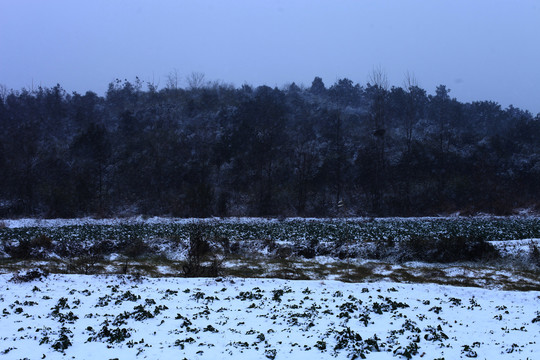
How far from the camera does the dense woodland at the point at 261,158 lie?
53469mm

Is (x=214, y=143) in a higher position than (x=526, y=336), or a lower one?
higher

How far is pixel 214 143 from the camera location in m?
66.0

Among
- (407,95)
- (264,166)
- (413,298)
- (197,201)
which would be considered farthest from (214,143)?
(413,298)

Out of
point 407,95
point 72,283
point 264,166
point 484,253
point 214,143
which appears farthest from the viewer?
point 407,95

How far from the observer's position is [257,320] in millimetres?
12930

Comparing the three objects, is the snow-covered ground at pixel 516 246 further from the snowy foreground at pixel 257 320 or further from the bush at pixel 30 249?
the bush at pixel 30 249

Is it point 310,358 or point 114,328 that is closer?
point 310,358

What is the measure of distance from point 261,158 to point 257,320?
49667 mm

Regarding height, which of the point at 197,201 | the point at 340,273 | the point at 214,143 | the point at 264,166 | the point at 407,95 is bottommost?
the point at 340,273

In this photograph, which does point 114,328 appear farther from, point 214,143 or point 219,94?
point 219,94

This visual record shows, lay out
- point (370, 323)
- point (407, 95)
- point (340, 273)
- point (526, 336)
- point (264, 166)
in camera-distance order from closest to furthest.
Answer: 1. point (526, 336)
2. point (370, 323)
3. point (340, 273)
4. point (264, 166)
5. point (407, 95)

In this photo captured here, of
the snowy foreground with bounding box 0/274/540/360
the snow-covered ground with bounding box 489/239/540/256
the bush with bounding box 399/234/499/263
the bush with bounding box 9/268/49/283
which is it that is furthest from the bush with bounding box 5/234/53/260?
the snow-covered ground with bounding box 489/239/540/256

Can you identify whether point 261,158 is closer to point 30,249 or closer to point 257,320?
point 30,249

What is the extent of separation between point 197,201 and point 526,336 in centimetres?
4160
